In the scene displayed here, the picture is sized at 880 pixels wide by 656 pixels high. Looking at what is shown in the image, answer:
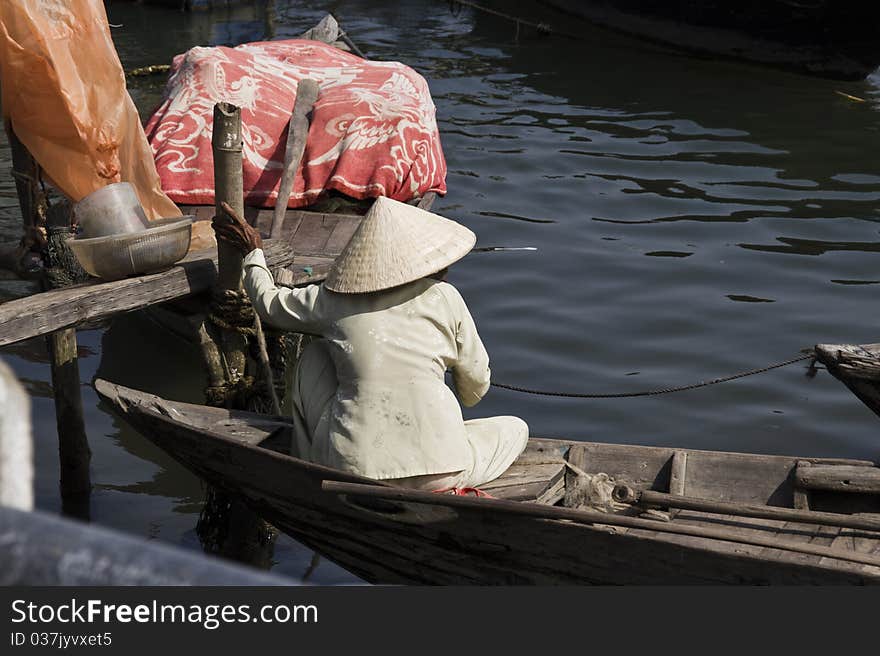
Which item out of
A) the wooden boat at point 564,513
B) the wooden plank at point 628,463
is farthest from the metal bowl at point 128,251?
the wooden plank at point 628,463

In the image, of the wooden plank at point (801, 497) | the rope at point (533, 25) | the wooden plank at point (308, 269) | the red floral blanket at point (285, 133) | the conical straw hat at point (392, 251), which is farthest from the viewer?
the rope at point (533, 25)

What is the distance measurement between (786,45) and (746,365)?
25.4ft

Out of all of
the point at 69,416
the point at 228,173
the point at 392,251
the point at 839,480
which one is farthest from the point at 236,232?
the point at 839,480

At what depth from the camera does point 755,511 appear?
3824 mm

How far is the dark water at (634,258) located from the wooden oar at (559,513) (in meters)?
1.45

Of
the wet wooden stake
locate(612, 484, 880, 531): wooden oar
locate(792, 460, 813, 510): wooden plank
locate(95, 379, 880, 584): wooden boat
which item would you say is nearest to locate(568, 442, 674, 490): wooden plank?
locate(95, 379, 880, 584): wooden boat

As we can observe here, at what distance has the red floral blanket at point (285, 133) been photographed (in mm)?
6645

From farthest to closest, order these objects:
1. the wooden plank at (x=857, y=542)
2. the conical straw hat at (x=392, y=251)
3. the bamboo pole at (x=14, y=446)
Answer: the wooden plank at (x=857, y=542) < the conical straw hat at (x=392, y=251) < the bamboo pole at (x=14, y=446)

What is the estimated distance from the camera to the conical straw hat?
12.1ft

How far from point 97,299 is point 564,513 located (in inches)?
78.5

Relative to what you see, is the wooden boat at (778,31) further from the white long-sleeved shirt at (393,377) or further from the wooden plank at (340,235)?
the white long-sleeved shirt at (393,377)

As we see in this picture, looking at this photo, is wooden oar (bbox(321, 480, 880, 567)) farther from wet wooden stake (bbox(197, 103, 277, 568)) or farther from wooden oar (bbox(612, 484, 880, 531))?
wet wooden stake (bbox(197, 103, 277, 568))

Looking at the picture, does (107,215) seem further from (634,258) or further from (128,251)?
(634,258)

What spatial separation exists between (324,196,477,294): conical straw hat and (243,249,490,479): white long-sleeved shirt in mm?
71
